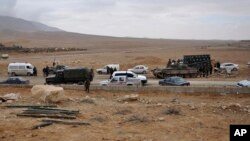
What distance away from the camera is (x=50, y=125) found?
1616 cm

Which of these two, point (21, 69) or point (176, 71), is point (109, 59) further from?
point (176, 71)

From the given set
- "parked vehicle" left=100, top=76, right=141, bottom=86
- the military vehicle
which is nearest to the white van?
the military vehicle

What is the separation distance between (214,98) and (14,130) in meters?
12.9

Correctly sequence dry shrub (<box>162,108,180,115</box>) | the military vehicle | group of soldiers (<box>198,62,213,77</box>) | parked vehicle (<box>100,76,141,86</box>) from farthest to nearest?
the military vehicle
group of soldiers (<box>198,62,213,77</box>)
parked vehicle (<box>100,76,141,86</box>)
dry shrub (<box>162,108,180,115</box>)

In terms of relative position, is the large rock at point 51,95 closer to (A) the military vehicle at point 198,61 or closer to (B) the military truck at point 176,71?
(B) the military truck at point 176,71

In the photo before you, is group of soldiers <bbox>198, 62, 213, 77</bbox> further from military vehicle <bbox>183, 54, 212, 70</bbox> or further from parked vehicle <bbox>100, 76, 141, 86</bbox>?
parked vehicle <bbox>100, 76, 141, 86</bbox>

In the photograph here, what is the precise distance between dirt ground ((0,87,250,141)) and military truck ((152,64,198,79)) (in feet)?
64.7

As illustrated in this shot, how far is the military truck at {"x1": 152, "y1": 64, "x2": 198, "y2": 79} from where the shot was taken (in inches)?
1666

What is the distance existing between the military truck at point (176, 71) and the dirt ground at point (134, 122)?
776 inches

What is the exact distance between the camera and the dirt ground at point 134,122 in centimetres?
1487

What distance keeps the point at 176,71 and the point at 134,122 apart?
26179mm

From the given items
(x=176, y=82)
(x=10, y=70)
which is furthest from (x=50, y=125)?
(x=10, y=70)

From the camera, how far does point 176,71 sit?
42406 millimetres

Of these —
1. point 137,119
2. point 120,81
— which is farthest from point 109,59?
point 137,119
